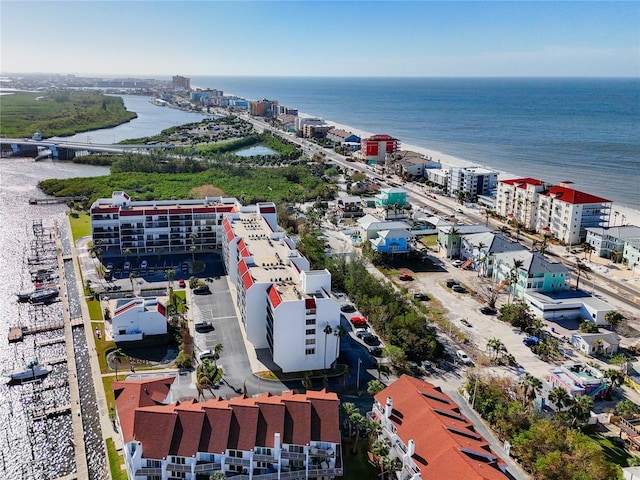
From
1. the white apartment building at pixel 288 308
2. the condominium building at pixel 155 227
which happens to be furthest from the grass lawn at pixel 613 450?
the condominium building at pixel 155 227

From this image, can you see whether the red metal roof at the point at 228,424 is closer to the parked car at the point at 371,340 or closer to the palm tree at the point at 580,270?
the parked car at the point at 371,340

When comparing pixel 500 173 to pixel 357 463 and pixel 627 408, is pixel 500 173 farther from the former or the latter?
pixel 357 463

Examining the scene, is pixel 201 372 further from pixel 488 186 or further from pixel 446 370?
pixel 488 186

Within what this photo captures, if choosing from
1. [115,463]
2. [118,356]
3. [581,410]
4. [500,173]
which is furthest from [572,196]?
[115,463]

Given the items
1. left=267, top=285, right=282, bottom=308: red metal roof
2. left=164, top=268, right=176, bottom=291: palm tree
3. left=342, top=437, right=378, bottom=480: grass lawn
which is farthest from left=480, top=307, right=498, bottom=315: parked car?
left=164, top=268, right=176, bottom=291: palm tree

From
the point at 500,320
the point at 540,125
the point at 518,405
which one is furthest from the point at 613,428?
the point at 540,125
